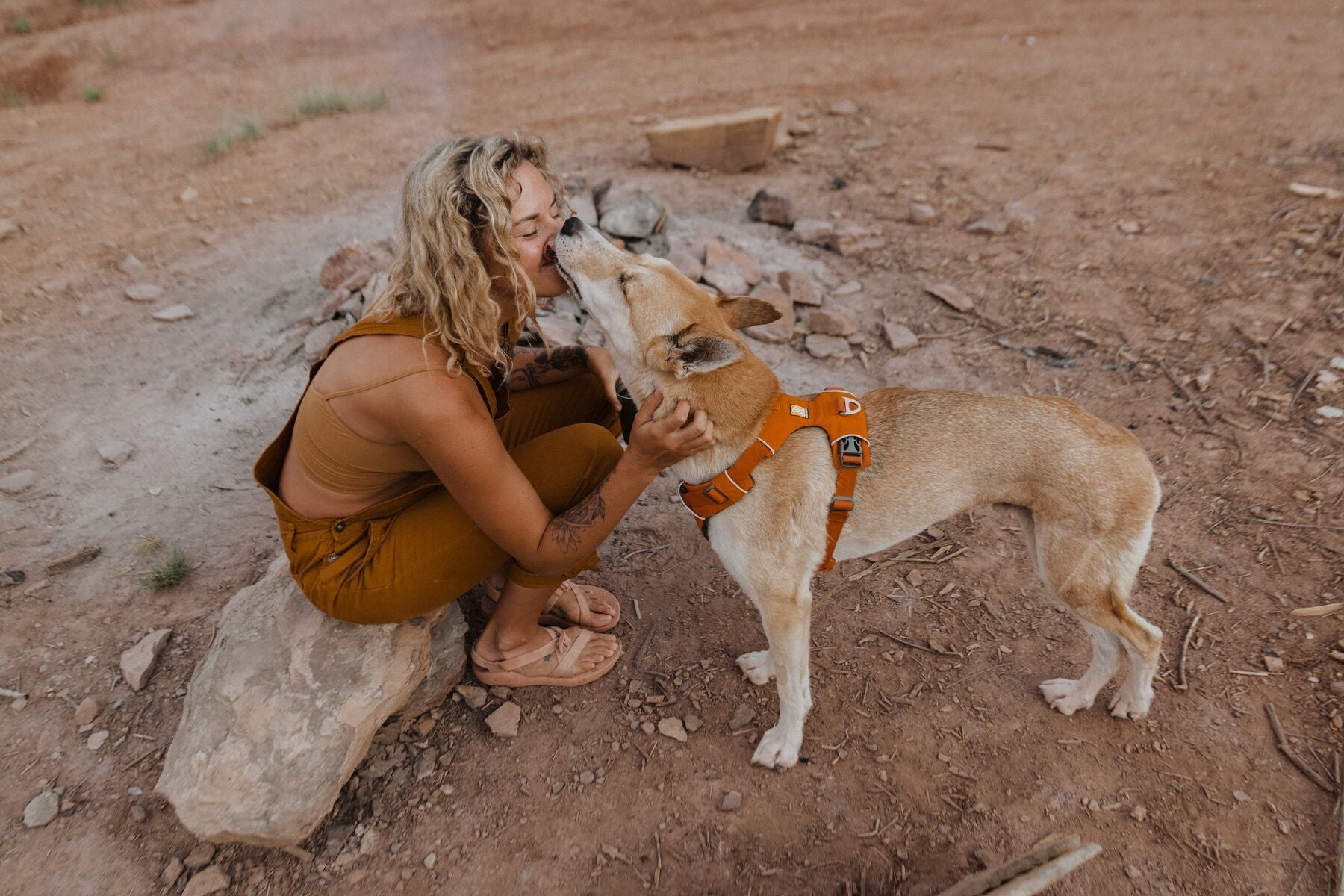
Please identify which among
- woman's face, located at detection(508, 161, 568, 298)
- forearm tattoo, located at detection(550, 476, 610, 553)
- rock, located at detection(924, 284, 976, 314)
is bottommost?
rock, located at detection(924, 284, 976, 314)

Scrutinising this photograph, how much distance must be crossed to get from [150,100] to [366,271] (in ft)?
26.9

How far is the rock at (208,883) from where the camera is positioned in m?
2.90

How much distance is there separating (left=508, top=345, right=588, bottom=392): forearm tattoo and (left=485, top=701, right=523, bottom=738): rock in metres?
1.57

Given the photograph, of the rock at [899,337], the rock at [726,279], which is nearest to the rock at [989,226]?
the rock at [899,337]

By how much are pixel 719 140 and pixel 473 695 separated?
654cm

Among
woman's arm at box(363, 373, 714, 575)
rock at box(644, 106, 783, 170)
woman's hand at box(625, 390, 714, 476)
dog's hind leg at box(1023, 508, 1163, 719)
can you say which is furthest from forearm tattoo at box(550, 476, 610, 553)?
rock at box(644, 106, 783, 170)

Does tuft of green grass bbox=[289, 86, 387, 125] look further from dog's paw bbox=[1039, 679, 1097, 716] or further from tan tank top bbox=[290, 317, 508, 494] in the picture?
dog's paw bbox=[1039, 679, 1097, 716]

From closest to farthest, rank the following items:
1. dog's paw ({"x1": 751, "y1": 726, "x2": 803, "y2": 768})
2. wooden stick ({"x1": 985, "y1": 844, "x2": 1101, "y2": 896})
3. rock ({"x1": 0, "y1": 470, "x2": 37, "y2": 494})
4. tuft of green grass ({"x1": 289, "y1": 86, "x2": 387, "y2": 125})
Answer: wooden stick ({"x1": 985, "y1": 844, "x2": 1101, "y2": 896}) < dog's paw ({"x1": 751, "y1": 726, "x2": 803, "y2": 768}) < rock ({"x1": 0, "y1": 470, "x2": 37, "y2": 494}) < tuft of green grass ({"x1": 289, "y1": 86, "x2": 387, "y2": 125})

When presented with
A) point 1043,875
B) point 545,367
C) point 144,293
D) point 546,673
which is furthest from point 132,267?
point 1043,875

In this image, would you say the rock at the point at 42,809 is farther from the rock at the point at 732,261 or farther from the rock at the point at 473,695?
the rock at the point at 732,261

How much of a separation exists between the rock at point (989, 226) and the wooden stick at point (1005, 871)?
562cm

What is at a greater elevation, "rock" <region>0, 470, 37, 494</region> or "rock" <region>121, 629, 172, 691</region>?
"rock" <region>0, 470, 37, 494</region>

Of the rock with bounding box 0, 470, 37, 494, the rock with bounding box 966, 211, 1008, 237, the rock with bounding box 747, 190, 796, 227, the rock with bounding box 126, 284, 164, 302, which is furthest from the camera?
the rock with bounding box 747, 190, 796, 227

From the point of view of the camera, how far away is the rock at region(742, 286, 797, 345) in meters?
5.73
